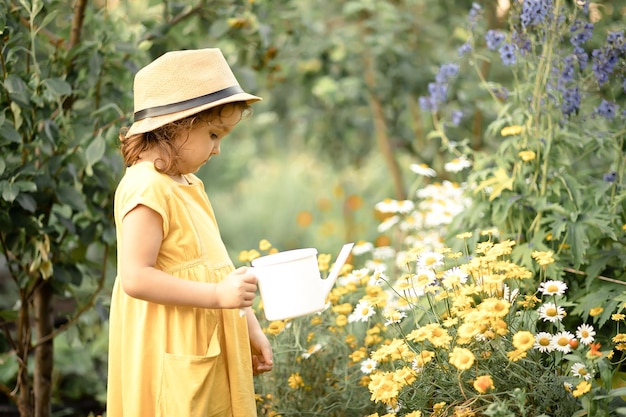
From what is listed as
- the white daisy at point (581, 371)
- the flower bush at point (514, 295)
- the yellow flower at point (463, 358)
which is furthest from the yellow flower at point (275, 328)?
the white daisy at point (581, 371)

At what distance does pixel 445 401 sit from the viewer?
1866 mm

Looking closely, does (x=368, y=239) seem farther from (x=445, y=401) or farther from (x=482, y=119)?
(x=445, y=401)

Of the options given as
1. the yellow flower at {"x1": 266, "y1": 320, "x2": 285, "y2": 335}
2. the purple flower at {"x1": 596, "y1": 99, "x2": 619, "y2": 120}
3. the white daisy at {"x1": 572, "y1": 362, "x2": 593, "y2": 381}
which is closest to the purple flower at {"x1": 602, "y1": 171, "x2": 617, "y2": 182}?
the purple flower at {"x1": 596, "y1": 99, "x2": 619, "y2": 120}

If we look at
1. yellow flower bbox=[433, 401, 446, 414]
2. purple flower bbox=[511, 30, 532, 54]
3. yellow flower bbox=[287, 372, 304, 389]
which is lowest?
yellow flower bbox=[287, 372, 304, 389]

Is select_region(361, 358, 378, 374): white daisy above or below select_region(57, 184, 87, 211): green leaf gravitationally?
below

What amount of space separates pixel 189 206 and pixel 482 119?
3.17 meters

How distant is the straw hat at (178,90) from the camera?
1.72m

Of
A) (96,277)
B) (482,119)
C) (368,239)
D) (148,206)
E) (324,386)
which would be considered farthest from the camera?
(368,239)

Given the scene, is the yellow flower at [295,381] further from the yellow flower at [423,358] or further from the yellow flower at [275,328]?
the yellow flower at [423,358]

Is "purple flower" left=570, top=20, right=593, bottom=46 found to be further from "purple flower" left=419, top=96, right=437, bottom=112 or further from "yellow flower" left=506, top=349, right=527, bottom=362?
"yellow flower" left=506, top=349, right=527, bottom=362

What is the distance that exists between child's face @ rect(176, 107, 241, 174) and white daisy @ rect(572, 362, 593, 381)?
3.26 ft

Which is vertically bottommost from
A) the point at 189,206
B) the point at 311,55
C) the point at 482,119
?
the point at 482,119

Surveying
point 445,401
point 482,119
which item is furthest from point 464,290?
point 482,119

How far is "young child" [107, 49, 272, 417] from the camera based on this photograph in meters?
1.64
